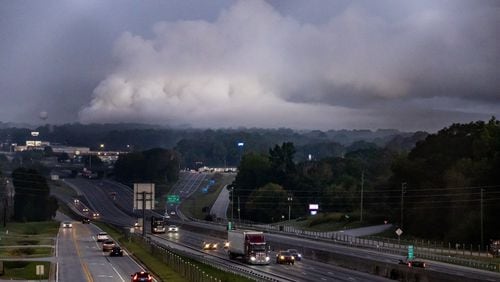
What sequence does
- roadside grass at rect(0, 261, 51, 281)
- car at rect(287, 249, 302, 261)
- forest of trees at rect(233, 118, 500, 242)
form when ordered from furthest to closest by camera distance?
→ forest of trees at rect(233, 118, 500, 242) → car at rect(287, 249, 302, 261) → roadside grass at rect(0, 261, 51, 281)

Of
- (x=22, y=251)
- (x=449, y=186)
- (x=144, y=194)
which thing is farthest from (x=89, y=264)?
(x=449, y=186)

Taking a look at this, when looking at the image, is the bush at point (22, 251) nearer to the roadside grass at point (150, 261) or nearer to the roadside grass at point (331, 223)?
the roadside grass at point (150, 261)

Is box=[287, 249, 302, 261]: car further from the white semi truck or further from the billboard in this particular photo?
the billboard

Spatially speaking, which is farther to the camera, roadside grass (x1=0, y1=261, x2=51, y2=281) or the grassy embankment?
the grassy embankment

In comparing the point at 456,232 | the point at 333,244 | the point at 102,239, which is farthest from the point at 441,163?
the point at 102,239

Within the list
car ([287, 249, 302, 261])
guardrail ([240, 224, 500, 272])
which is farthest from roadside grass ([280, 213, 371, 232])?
car ([287, 249, 302, 261])

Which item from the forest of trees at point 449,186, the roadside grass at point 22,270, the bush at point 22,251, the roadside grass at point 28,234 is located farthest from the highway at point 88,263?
the forest of trees at point 449,186
